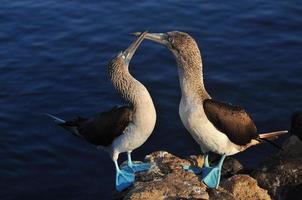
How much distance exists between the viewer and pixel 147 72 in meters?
12.5

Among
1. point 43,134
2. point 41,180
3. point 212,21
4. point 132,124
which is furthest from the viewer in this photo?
point 212,21

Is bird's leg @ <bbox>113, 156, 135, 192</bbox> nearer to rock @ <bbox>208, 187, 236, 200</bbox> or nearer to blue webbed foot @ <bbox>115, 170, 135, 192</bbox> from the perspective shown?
blue webbed foot @ <bbox>115, 170, 135, 192</bbox>

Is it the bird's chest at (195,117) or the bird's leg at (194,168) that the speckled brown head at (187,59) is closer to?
the bird's chest at (195,117)

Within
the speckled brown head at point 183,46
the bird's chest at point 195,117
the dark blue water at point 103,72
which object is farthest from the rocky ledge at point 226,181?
the dark blue water at point 103,72

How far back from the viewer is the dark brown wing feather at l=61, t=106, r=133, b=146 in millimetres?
7441

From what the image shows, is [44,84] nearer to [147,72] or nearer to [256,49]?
[147,72]

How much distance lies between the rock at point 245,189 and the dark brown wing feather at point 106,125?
1.48 m

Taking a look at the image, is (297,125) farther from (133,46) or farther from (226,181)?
(133,46)

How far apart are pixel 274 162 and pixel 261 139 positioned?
0.35 meters

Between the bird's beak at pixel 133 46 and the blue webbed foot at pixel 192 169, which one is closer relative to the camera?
the bird's beak at pixel 133 46

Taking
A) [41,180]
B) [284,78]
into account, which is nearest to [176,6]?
[284,78]

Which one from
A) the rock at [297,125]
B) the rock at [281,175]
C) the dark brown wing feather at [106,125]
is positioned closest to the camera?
the dark brown wing feather at [106,125]

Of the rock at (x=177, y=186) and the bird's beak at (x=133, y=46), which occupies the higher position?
the bird's beak at (x=133, y=46)

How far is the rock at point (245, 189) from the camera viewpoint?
23.9 ft
